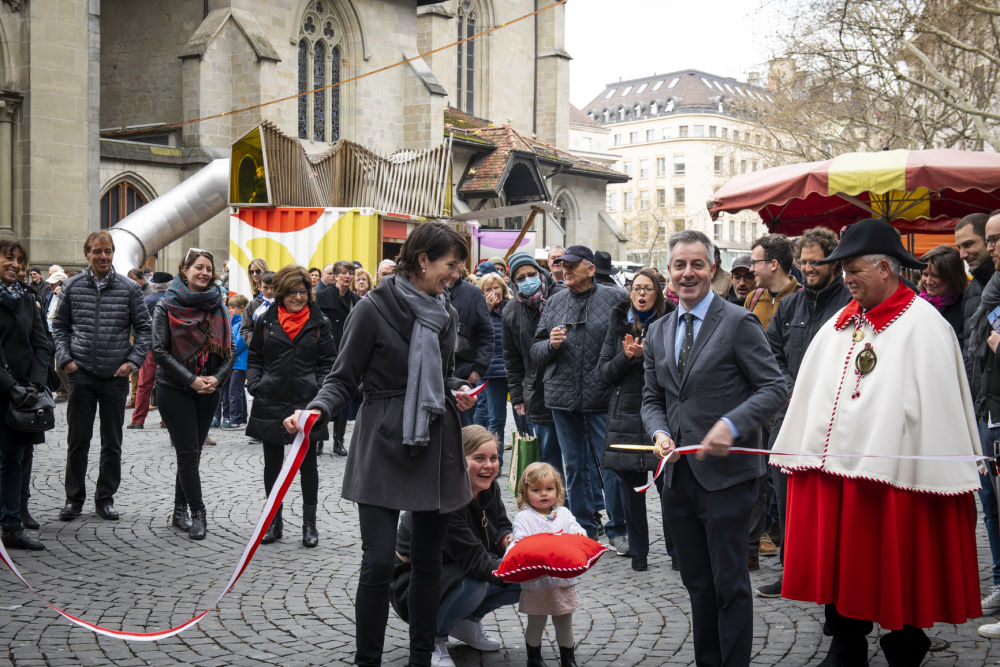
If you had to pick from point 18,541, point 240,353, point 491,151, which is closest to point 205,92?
point 491,151

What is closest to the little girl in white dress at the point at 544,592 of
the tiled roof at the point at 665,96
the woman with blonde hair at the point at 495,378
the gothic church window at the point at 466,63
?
the woman with blonde hair at the point at 495,378

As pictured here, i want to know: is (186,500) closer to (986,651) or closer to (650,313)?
(650,313)

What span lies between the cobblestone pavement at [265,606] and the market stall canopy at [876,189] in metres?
3.66

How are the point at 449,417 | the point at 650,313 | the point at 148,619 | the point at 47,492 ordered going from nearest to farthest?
the point at 449,417 < the point at 148,619 < the point at 650,313 < the point at 47,492

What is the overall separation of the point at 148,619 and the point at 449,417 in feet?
7.47

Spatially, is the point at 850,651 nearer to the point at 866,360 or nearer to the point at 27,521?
the point at 866,360

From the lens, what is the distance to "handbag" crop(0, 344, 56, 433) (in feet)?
22.7

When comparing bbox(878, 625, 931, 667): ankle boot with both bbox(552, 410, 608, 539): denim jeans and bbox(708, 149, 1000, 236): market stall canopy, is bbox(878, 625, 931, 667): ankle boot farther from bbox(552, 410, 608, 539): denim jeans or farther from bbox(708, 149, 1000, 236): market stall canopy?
bbox(708, 149, 1000, 236): market stall canopy

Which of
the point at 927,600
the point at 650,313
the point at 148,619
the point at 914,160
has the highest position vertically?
the point at 914,160

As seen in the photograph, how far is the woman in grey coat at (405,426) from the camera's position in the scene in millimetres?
4266

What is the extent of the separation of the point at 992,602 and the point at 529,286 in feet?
13.2

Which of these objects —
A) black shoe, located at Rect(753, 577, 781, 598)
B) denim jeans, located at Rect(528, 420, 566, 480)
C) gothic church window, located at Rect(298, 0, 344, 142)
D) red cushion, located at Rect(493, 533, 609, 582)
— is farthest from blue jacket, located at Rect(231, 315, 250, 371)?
gothic church window, located at Rect(298, 0, 344, 142)

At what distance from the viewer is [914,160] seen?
970 cm

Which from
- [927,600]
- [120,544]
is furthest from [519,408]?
[927,600]
